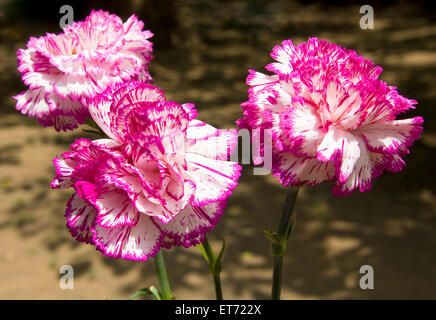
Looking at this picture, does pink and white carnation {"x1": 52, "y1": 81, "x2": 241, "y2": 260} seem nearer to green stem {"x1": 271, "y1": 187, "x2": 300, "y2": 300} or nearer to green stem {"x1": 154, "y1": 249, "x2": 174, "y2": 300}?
green stem {"x1": 271, "y1": 187, "x2": 300, "y2": 300}

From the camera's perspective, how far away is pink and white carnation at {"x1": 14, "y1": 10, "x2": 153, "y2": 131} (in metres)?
1.04

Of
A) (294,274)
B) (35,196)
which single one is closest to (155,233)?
(294,274)

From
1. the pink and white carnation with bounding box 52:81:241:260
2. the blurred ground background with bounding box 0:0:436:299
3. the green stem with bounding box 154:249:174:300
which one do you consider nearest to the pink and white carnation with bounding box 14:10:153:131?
the pink and white carnation with bounding box 52:81:241:260

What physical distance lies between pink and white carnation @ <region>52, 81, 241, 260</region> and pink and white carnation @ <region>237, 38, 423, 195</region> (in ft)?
0.34

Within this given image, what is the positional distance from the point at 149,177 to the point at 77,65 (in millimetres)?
383

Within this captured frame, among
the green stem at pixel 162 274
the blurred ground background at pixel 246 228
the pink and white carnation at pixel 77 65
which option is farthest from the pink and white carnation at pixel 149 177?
the blurred ground background at pixel 246 228

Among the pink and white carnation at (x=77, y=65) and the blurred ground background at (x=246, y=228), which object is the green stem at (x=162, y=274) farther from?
the blurred ground background at (x=246, y=228)

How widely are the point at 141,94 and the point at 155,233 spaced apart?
9.4 inches

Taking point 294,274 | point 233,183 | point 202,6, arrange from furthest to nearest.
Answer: point 202,6, point 294,274, point 233,183

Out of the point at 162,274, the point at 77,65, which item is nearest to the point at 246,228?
the point at 162,274

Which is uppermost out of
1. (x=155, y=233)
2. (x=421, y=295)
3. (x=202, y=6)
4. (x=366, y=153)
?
(x=202, y=6)

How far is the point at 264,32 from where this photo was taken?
333 inches

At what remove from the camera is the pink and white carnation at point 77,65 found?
1.04m

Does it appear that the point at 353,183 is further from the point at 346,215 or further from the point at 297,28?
the point at 297,28
